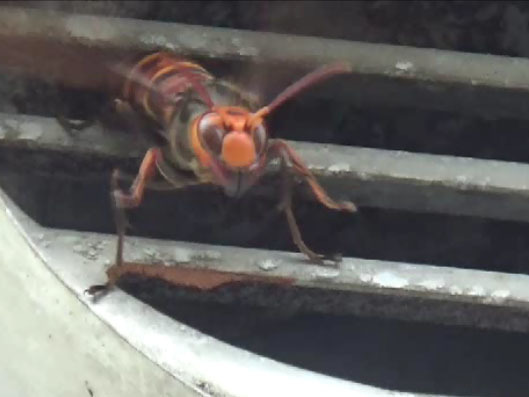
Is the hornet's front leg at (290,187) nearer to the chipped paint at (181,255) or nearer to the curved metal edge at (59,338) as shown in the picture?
the chipped paint at (181,255)

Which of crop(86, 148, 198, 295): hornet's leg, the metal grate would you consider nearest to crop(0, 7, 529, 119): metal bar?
the metal grate

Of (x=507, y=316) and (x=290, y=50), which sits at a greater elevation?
(x=290, y=50)

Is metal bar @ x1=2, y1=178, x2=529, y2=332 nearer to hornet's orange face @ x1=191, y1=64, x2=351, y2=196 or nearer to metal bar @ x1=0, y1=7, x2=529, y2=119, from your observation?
hornet's orange face @ x1=191, y1=64, x2=351, y2=196

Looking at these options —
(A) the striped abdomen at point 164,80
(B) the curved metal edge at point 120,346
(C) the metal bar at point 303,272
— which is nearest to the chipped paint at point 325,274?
(C) the metal bar at point 303,272

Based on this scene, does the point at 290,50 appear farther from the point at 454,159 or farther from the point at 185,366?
the point at 185,366

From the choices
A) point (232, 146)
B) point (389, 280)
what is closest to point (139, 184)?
point (232, 146)

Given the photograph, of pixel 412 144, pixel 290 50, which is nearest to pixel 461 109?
pixel 412 144

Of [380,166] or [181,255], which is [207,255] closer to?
[181,255]
